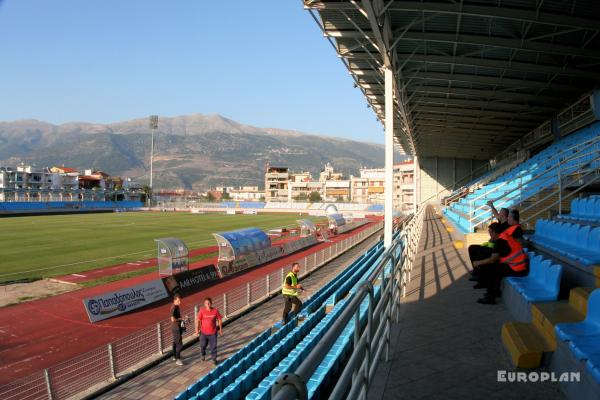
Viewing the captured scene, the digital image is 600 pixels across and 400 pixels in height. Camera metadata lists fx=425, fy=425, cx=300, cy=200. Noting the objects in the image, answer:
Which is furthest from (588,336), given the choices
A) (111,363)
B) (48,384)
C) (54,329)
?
(54,329)

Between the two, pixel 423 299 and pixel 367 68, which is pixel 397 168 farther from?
pixel 423 299

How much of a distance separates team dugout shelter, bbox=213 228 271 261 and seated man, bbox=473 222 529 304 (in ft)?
55.4

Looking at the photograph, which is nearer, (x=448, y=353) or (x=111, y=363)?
(x=448, y=353)

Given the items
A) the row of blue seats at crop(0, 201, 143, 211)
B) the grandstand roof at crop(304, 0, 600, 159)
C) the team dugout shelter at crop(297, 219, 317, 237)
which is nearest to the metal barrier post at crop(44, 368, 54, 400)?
the grandstand roof at crop(304, 0, 600, 159)

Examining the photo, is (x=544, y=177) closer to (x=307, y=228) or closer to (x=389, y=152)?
(x=389, y=152)

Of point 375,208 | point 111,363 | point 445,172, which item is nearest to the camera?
point 111,363

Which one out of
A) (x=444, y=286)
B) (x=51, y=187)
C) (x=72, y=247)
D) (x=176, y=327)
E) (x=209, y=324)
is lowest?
(x=72, y=247)

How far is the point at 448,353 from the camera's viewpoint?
4293 mm

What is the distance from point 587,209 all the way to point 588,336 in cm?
601

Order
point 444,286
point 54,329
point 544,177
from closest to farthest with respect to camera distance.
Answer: point 444,286
point 54,329
point 544,177

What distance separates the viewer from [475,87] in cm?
1966

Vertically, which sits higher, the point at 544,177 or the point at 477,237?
the point at 544,177

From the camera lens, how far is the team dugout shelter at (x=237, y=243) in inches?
866

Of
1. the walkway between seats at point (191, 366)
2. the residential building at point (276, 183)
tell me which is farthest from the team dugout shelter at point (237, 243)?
the residential building at point (276, 183)
